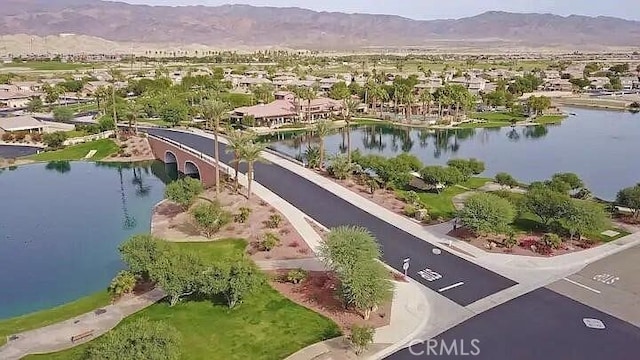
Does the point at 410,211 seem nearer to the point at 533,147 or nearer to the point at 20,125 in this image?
the point at 533,147

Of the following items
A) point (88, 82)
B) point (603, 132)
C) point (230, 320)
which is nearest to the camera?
point (230, 320)

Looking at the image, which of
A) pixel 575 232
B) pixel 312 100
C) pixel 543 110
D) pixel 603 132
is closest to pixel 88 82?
pixel 312 100

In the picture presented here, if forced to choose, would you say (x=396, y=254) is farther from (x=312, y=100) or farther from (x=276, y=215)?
(x=312, y=100)

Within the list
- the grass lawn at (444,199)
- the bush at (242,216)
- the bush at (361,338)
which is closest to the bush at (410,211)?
the grass lawn at (444,199)

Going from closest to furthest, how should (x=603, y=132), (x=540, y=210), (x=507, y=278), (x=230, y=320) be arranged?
(x=230, y=320), (x=507, y=278), (x=540, y=210), (x=603, y=132)

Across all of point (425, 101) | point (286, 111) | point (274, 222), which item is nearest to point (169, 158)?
point (274, 222)

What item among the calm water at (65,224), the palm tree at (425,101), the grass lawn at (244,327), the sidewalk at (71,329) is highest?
the palm tree at (425,101)

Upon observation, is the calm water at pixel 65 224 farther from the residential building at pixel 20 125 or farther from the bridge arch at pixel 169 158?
the residential building at pixel 20 125
